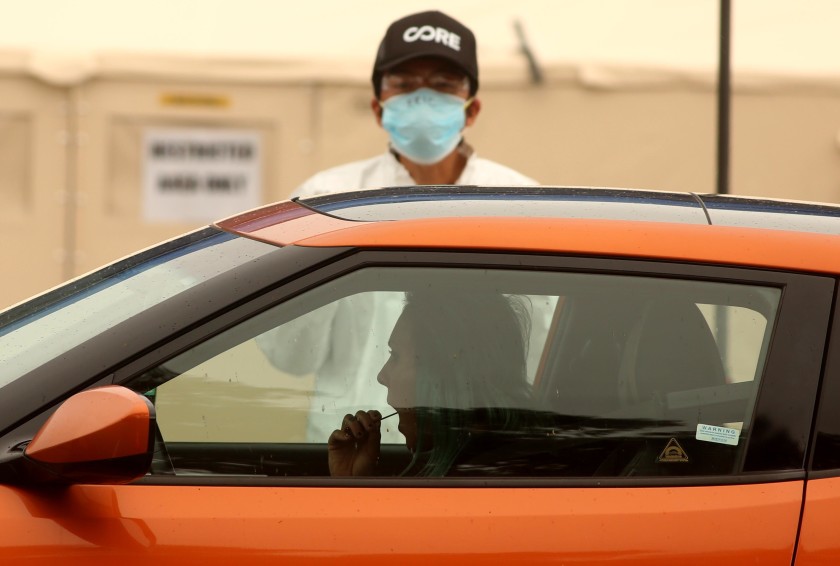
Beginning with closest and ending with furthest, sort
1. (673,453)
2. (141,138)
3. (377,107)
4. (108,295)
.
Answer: (673,453) < (108,295) < (377,107) < (141,138)

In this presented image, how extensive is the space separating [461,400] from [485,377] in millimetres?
58

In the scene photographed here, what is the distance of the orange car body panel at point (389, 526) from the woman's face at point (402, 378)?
0.14 metres

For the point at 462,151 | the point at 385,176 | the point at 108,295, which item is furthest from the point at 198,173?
the point at 108,295

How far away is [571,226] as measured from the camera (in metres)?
2.47

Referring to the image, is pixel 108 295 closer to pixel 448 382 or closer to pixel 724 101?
pixel 448 382

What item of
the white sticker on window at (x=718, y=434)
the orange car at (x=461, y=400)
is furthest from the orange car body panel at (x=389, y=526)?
Answer: the white sticker on window at (x=718, y=434)

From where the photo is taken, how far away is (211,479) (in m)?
2.30

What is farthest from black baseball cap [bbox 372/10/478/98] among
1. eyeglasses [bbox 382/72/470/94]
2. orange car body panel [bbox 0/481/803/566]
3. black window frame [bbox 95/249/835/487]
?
orange car body panel [bbox 0/481/803/566]

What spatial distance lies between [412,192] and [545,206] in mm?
295

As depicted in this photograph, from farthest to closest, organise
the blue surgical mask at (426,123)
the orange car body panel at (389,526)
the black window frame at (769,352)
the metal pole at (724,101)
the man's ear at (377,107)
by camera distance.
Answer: the metal pole at (724,101) → the man's ear at (377,107) → the blue surgical mask at (426,123) → the black window frame at (769,352) → the orange car body panel at (389,526)

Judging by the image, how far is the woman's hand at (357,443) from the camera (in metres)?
2.36

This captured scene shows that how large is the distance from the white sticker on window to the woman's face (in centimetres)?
48

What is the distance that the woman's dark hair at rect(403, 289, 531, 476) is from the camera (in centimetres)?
237

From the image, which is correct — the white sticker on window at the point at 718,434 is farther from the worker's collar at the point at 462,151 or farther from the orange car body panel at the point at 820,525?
the worker's collar at the point at 462,151
